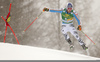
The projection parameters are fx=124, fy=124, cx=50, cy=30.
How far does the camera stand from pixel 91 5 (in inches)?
87.4

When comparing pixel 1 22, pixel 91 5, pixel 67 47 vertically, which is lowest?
pixel 67 47

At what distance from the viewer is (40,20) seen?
2338 millimetres

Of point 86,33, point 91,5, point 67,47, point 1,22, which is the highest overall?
point 91,5

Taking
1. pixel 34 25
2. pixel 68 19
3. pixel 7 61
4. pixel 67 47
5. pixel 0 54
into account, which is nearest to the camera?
pixel 7 61

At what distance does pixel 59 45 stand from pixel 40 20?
585mm

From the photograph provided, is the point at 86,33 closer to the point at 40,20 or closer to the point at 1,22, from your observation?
the point at 40,20

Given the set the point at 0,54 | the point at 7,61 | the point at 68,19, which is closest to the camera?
the point at 7,61

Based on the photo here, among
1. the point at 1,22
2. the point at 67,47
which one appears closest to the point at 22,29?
the point at 1,22

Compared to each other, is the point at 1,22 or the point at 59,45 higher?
the point at 1,22

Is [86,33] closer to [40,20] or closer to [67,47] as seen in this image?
[67,47]

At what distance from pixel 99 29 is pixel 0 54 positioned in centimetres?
176

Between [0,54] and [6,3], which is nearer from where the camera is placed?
[0,54]

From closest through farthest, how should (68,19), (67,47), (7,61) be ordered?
1. (7,61)
2. (68,19)
3. (67,47)

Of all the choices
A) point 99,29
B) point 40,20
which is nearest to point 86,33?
point 99,29
